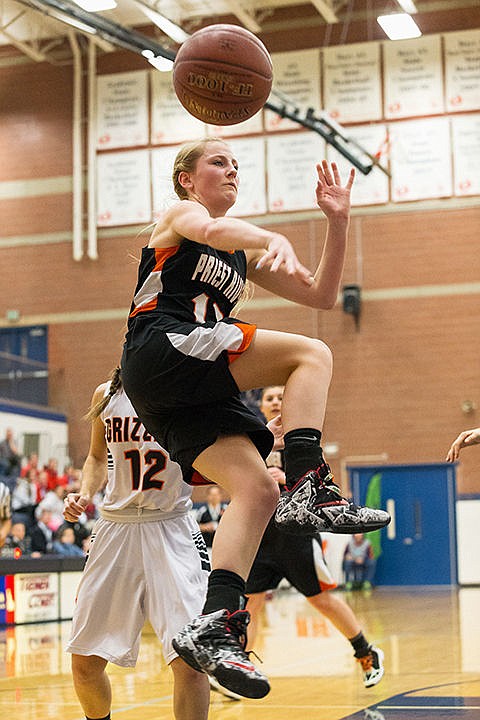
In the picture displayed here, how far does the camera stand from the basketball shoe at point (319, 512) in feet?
10.7

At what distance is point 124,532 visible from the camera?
4.51 meters

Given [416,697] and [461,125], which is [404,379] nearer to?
[461,125]

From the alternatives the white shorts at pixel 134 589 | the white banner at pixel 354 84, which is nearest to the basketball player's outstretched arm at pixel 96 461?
the white shorts at pixel 134 589

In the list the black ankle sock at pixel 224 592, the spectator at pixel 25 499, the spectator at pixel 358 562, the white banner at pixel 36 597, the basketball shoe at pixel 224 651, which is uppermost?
the black ankle sock at pixel 224 592

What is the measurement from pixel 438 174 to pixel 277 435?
18081mm

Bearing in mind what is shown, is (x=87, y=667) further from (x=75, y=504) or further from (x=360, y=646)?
(x=360, y=646)

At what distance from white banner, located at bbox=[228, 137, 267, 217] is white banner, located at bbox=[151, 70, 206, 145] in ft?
3.49

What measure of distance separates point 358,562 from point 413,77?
9618 millimetres

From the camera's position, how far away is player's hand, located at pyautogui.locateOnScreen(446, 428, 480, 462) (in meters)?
4.74

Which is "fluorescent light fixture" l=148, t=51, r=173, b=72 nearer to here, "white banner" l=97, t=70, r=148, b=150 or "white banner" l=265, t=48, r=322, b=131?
"white banner" l=265, t=48, r=322, b=131

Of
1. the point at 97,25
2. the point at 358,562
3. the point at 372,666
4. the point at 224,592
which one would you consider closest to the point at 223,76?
the point at 224,592

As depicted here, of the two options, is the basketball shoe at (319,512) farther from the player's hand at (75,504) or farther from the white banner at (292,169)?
the white banner at (292,169)

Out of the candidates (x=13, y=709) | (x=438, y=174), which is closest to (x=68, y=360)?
(x=438, y=174)

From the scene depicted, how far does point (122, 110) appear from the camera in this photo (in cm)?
2367
